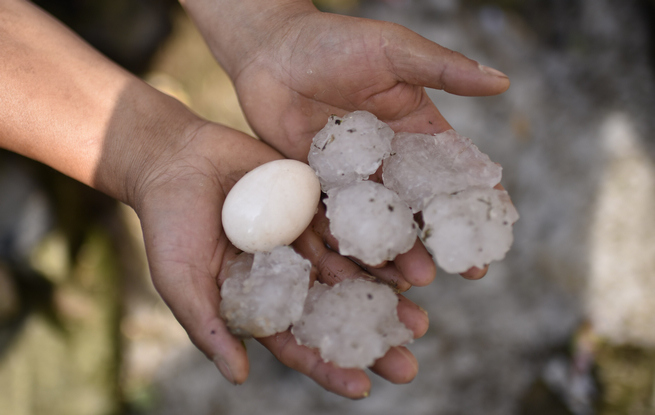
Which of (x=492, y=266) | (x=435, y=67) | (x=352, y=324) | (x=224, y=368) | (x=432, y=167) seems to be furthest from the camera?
(x=492, y=266)

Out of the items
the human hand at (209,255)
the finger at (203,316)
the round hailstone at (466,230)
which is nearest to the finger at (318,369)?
the human hand at (209,255)

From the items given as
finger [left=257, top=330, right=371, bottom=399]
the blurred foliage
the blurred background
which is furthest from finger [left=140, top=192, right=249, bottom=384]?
the blurred foliage

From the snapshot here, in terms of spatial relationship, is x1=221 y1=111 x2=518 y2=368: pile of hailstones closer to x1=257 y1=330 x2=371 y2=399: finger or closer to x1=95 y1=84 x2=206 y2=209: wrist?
x1=257 y1=330 x2=371 y2=399: finger

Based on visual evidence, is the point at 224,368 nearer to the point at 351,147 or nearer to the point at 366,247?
the point at 366,247

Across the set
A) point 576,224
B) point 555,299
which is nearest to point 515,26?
point 576,224

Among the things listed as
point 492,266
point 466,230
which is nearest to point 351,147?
point 466,230

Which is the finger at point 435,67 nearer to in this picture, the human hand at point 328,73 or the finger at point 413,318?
the human hand at point 328,73
